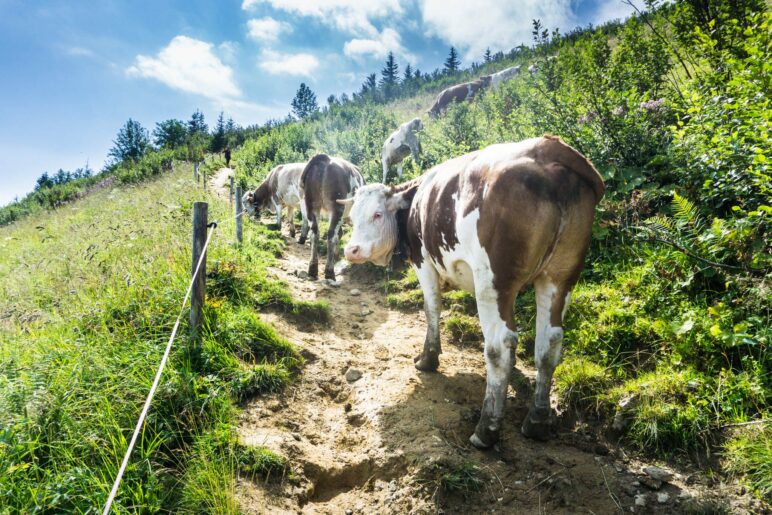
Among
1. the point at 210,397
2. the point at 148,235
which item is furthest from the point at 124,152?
the point at 210,397

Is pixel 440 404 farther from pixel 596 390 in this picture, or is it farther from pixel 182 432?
pixel 182 432

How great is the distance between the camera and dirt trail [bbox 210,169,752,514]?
2732 millimetres

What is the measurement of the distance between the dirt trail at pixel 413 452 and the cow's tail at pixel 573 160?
214cm

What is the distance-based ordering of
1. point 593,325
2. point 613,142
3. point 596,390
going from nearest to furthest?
point 596,390 < point 593,325 < point 613,142

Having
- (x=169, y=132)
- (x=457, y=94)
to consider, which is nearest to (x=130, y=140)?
(x=169, y=132)

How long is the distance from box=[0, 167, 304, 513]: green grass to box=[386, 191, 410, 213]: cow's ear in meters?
2.03

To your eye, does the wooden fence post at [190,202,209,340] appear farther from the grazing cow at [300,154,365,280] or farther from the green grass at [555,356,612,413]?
the grazing cow at [300,154,365,280]

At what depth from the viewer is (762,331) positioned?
119 inches

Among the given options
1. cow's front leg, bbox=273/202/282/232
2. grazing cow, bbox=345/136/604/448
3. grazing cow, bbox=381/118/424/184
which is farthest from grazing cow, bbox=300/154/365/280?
grazing cow, bbox=381/118/424/184

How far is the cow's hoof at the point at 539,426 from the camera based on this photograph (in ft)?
11.0

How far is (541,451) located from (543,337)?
0.92 m

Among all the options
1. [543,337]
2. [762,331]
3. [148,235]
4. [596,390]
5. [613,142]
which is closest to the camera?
[762,331]

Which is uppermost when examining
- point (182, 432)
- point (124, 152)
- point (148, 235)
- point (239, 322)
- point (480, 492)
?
point (124, 152)

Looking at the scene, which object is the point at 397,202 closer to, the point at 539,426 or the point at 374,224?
the point at 374,224
